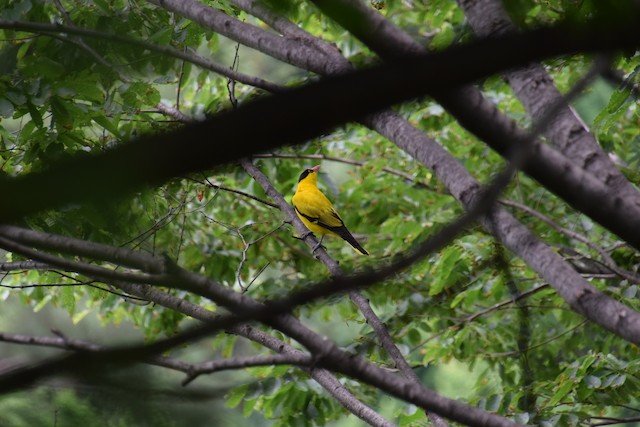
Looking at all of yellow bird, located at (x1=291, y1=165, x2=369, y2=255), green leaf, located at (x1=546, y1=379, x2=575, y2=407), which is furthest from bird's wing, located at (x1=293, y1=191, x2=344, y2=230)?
green leaf, located at (x1=546, y1=379, x2=575, y2=407)

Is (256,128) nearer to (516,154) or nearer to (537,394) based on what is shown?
(516,154)

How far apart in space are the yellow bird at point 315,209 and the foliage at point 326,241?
0.42 feet

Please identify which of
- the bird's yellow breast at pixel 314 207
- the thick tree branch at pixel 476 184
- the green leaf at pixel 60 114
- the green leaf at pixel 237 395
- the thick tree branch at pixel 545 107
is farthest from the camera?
the bird's yellow breast at pixel 314 207

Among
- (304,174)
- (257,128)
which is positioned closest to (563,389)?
(257,128)

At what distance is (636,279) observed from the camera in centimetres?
348

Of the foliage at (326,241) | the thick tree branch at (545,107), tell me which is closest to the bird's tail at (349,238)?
the foliage at (326,241)

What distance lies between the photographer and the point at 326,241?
7922mm

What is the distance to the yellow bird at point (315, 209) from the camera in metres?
6.61

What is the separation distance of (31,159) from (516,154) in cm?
258

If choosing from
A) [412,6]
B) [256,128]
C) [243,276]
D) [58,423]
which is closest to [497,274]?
[243,276]

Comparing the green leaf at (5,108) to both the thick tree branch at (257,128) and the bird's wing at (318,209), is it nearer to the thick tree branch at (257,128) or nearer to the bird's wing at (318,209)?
the thick tree branch at (257,128)

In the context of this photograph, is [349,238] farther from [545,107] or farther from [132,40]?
[545,107]

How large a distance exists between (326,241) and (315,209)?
111 cm

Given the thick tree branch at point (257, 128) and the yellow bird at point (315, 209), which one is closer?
the thick tree branch at point (257, 128)
